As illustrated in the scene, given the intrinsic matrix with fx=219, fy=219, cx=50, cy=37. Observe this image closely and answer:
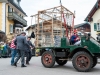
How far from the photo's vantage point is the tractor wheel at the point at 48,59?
10.4 m

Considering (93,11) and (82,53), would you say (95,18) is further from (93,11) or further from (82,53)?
(82,53)

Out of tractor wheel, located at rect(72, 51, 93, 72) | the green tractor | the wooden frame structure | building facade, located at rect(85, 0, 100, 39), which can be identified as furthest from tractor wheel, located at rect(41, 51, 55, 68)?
building facade, located at rect(85, 0, 100, 39)

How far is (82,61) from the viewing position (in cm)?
925

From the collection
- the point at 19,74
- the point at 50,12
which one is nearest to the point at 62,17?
the point at 50,12

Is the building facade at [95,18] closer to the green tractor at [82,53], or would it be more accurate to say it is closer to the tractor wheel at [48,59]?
the tractor wheel at [48,59]

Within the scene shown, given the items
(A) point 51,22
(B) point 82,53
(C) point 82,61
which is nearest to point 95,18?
(A) point 51,22

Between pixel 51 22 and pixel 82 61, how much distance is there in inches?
102

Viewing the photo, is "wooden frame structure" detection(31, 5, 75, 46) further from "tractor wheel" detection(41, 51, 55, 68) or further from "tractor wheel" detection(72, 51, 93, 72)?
"tractor wheel" detection(72, 51, 93, 72)

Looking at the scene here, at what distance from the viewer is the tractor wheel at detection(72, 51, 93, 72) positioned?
9133 millimetres

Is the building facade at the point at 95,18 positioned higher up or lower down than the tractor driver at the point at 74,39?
higher up

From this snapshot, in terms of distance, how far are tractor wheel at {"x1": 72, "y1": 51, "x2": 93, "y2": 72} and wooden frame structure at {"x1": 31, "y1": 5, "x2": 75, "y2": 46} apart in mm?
1621

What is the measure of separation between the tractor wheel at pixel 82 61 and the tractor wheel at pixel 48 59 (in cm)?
135

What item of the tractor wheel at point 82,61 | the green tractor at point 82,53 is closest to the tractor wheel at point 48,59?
the green tractor at point 82,53

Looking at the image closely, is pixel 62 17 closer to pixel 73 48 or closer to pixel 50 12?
pixel 50 12
